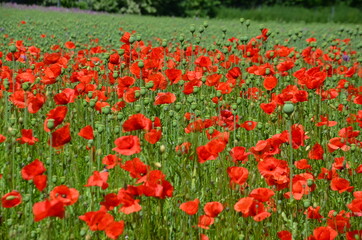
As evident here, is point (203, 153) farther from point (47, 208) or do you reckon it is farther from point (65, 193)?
point (47, 208)

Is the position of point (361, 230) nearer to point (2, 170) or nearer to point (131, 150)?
point (131, 150)

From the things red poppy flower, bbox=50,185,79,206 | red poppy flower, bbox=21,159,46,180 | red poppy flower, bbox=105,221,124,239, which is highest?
red poppy flower, bbox=21,159,46,180

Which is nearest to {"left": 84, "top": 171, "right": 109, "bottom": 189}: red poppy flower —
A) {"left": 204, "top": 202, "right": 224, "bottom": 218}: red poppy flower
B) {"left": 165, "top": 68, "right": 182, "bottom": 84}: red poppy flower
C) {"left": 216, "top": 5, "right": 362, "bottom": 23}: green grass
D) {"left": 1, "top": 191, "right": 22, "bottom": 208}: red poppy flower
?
{"left": 1, "top": 191, "right": 22, "bottom": 208}: red poppy flower

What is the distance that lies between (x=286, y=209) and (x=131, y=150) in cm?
91

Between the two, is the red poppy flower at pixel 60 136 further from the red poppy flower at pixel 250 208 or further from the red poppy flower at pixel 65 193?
the red poppy flower at pixel 250 208

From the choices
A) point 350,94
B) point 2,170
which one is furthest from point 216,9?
point 2,170

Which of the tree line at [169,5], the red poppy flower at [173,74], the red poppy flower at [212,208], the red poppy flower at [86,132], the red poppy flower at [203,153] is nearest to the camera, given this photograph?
the red poppy flower at [212,208]

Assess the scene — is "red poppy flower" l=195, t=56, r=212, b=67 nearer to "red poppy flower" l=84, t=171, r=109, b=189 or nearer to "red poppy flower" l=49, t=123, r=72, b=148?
"red poppy flower" l=49, t=123, r=72, b=148

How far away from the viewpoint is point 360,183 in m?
2.73

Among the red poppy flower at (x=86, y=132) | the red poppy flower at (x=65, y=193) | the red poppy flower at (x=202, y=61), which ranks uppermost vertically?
the red poppy flower at (x=202, y=61)

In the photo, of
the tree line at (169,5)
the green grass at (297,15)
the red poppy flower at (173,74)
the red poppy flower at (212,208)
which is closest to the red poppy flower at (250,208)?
the red poppy flower at (212,208)

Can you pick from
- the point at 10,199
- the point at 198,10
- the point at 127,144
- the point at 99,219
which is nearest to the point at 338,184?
the point at 127,144

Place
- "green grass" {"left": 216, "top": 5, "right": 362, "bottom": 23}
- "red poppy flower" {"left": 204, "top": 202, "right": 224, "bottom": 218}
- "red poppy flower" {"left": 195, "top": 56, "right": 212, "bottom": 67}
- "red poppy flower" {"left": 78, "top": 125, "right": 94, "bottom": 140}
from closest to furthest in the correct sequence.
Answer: "red poppy flower" {"left": 204, "top": 202, "right": 224, "bottom": 218} < "red poppy flower" {"left": 78, "top": 125, "right": 94, "bottom": 140} < "red poppy flower" {"left": 195, "top": 56, "right": 212, "bottom": 67} < "green grass" {"left": 216, "top": 5, "right": 362, "bottom": 23}

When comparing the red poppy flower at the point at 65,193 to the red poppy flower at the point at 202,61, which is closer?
the red poppy flower at the point at 65,193
